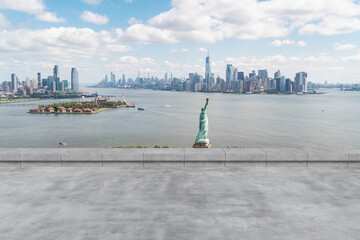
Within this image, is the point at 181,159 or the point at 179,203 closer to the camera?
the point at 179,203

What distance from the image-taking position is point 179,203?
21.8 ft

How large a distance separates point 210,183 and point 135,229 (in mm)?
3133

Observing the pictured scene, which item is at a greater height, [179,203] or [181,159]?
[181,159]

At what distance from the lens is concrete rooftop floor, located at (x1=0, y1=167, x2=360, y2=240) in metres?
5.40

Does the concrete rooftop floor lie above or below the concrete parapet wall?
below

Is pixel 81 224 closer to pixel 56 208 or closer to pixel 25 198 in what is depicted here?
pixel 56 208

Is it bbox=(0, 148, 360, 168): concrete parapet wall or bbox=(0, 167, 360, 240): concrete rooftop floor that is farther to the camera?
bbox=(0, 148, 360, 168): concrete parapet wall

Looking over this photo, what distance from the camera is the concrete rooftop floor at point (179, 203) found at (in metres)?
5.40

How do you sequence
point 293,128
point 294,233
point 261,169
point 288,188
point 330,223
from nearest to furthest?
point 294,233, point 330,223, point 288,188, point 261,169, point 293,128

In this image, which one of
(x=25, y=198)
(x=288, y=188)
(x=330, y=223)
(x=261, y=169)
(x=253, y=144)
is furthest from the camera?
(x=253, y=144)

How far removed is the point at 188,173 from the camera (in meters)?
8.94

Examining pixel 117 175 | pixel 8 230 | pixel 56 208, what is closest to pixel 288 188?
pixel 117 175

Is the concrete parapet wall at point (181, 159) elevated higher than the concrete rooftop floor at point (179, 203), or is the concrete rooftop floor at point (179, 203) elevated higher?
the concrete parapet wall at point (181, 159)

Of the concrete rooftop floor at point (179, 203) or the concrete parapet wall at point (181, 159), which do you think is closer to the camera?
the concrete rooftop floor at point (179, 203)
